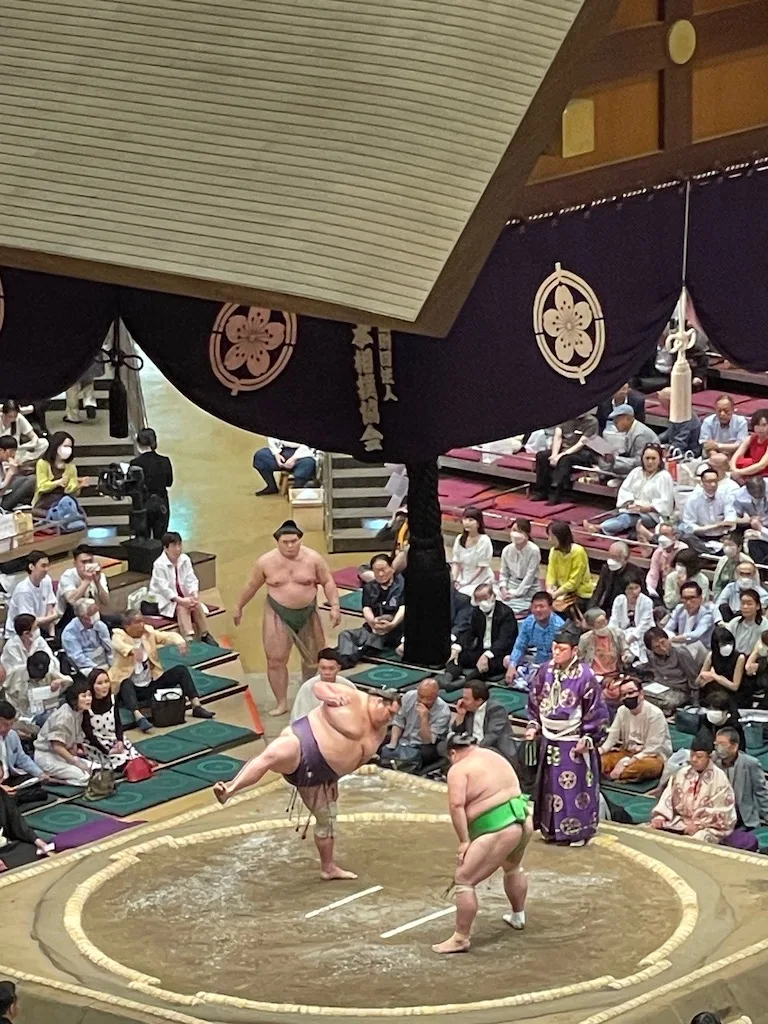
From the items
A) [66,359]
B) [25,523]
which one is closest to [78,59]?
[66,359]

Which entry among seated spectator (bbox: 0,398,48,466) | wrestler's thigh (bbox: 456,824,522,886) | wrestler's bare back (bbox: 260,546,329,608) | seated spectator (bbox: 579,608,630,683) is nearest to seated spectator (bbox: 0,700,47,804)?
wrestler's bare back (bbox: 260,546,329,608)

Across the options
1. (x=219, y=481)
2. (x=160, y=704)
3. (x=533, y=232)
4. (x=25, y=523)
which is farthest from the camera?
(x=219, y=481)

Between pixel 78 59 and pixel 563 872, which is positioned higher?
pixel 78 59

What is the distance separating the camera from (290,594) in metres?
7.21

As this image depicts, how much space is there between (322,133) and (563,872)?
→ 213cm

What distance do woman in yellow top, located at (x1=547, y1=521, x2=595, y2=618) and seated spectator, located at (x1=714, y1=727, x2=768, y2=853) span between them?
1.83m

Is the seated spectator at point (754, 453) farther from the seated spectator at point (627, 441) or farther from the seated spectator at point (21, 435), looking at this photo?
the seated spectator at point (21, 435)

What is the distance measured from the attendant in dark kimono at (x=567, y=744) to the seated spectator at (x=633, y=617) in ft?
5.78

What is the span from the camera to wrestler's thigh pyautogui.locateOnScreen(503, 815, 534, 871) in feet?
17.9

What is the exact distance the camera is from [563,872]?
6086 mm

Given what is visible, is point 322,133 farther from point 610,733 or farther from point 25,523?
point 25,523

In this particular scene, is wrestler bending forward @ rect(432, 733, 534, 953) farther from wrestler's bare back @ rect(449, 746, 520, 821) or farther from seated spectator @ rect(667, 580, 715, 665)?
seated spectator @ rect(667, 580, 715, 665)

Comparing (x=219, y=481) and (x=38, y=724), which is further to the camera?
(x=219, y=481)

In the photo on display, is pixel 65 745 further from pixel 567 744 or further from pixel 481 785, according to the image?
pixel 481 785
